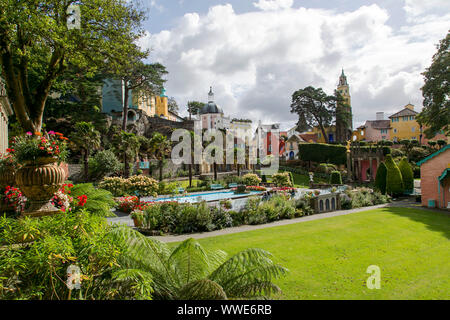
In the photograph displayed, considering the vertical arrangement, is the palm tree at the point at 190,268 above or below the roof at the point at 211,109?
below

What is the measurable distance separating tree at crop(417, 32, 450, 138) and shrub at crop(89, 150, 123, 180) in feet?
99.5

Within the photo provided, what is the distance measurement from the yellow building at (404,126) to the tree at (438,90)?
38.3m

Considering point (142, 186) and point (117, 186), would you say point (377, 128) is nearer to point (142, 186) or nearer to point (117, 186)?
point (142, 186)

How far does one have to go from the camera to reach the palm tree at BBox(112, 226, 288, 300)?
387cm

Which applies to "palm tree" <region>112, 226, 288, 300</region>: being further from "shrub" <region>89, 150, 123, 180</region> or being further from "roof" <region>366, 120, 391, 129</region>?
"roof" <region>366, 120, 391, 129</region>

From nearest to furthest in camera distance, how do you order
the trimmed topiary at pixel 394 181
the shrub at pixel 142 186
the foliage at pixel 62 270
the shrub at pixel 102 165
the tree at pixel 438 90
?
the foliage at pixel 62 270, the shrub at pixel 142 186, the tree at pixel 438 90, the trimmed topiary at pixel 394 181, the shrub at pixel 102 165

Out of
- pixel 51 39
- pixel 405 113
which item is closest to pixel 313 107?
pixel 405 113

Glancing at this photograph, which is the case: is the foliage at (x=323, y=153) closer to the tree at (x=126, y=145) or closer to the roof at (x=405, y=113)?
the roof at (x=405, y=113)

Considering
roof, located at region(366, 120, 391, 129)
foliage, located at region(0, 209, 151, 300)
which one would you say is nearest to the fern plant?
foliage, located at region(0, 209, 151, 300)

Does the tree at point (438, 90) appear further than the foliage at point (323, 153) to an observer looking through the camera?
No

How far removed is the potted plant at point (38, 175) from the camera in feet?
19.0

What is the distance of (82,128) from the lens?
1058 inches

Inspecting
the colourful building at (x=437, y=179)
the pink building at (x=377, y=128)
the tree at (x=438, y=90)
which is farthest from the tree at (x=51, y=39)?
the pink building at (x=377, y=128)

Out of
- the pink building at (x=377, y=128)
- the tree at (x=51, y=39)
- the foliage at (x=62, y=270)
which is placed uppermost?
the pink building at (x=377, y=128)
